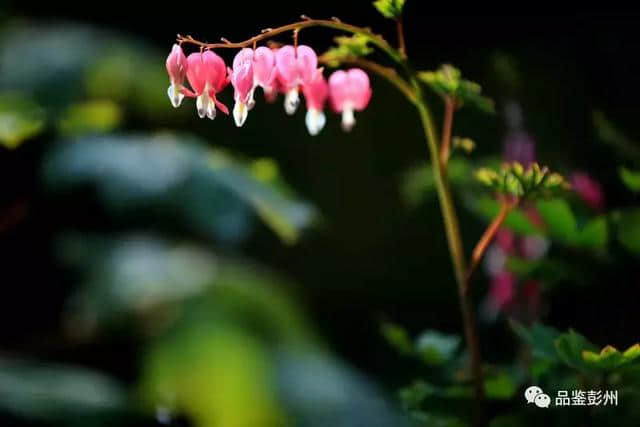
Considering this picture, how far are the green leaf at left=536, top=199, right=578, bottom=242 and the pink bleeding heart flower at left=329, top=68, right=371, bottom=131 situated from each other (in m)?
0.25

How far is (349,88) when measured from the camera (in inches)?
34.3

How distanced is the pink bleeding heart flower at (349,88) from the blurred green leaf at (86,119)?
1.07 ft

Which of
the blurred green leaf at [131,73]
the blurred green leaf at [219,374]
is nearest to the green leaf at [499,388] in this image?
the blurred green leaf at [219,374]

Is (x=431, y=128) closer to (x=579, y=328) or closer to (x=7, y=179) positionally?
(x=579, y=328)

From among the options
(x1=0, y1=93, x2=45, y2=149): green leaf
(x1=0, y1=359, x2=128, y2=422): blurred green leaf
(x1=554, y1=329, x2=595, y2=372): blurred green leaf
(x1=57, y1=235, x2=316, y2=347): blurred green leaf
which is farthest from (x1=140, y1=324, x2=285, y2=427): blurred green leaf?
(x1=0, y1=93, x2=45, y2=149): green leaf

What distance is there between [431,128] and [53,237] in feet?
2.03

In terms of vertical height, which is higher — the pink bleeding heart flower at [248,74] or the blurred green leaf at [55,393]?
the pink bleeding heart flower at [248,74]

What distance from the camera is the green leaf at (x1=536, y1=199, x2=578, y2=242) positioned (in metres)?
0.87

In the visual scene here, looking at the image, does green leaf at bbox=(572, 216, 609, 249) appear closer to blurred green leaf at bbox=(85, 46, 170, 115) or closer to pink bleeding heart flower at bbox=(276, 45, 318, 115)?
pink bleeding heart flower at bbox=(276, 45, 318, 115)

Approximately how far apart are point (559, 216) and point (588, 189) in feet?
0.65

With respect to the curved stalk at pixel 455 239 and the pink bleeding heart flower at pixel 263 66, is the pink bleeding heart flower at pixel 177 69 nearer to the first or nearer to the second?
the pink bleeding heart flower at pixel 263 66

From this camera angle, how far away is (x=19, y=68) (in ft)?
3.14

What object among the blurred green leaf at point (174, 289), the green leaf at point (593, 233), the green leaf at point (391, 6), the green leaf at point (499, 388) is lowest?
the green leaf at point (499, 388)

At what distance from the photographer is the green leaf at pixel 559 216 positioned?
34.4 inches
